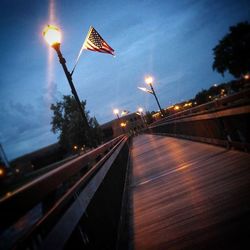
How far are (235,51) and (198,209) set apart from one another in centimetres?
7018

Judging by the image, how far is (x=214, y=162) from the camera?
6.41 metres

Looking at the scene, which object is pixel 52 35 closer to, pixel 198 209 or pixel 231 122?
pixel 231 122

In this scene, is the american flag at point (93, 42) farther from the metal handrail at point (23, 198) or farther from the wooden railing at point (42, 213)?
the metal handrail at point (23, 198)

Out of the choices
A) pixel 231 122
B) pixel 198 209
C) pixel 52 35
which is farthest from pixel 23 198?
pixel 52 35

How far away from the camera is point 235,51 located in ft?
223

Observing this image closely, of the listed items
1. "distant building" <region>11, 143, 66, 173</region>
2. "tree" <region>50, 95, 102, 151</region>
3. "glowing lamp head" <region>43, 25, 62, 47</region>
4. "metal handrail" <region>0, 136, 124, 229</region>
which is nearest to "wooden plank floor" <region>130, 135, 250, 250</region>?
"metal handrail" <region>0, 136, 124, 229</region>

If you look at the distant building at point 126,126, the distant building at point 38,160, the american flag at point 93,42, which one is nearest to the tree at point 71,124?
the distant building at point 38,160

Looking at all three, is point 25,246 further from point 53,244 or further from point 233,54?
point 233,54

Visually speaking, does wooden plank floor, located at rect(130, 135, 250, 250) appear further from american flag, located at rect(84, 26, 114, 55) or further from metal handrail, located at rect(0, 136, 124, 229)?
american flag, located at rect(84, 26, 114, 55)

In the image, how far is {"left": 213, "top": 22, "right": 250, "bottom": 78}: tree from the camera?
67.1 metres

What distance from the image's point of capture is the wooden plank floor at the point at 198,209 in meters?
3.03

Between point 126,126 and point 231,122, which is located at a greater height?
point 126,126

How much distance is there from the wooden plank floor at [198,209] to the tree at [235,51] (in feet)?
212

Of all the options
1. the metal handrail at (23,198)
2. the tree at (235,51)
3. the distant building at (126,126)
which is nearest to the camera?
the metal handrail at (23,198)
